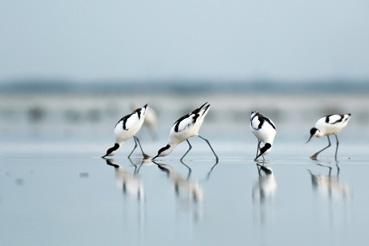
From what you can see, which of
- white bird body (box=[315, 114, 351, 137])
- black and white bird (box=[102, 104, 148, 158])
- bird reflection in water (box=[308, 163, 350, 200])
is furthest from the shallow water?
white bird body (box=[315, 114, 351, 137])

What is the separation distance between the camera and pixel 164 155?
17.1m

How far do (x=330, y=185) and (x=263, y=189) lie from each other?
3.16 feet

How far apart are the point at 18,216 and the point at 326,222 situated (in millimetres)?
2923

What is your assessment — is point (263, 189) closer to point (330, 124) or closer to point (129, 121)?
point (129, 121)

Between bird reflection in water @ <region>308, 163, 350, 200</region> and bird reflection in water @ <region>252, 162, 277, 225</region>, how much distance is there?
53 centimetres

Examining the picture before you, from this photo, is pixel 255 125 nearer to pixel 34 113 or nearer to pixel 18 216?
pixel 18 216

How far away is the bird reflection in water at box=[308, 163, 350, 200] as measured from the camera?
1173 cm

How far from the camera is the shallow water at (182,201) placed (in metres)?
8.92

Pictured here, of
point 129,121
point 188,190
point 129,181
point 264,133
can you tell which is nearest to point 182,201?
point 188,190

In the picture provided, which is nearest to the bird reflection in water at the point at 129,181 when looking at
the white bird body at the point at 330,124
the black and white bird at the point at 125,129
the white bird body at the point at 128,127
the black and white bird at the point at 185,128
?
the black and white bird at the point at 185,128

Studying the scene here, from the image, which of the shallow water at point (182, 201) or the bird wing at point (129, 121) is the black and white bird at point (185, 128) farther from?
the bird wing at point (129, 121)

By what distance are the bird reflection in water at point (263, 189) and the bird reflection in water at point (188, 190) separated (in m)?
0.59

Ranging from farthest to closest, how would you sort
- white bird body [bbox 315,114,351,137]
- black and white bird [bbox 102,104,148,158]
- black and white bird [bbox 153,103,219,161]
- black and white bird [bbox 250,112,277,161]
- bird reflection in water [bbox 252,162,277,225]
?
white bird body [bbox 315,114,351,137] → black and white bird [bbox 102,104,148,158] → black and white bird [bbox 153,103,219,161] → black and white bird [bbox 250,112,277,161] → bird reflection in water [bbox 252,162,277,225]

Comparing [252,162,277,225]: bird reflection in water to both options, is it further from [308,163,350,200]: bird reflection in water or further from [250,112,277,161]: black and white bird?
[250,112,277,161]: black and white bird
